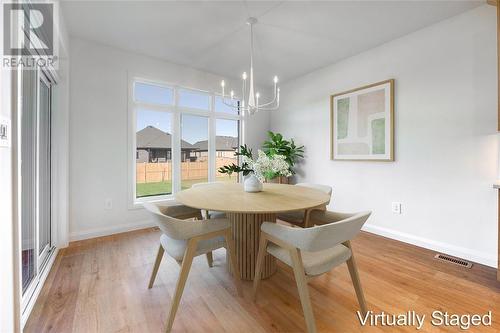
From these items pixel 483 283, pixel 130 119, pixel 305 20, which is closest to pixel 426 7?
pixel 305 20

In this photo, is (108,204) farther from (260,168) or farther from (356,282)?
(356,282)

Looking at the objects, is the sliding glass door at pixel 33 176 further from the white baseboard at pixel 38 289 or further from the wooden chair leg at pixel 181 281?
the wooden chair leg at pixel 181 281

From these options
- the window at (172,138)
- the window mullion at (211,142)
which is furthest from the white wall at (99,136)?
the window mullion at (211,142)

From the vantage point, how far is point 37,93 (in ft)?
6.39

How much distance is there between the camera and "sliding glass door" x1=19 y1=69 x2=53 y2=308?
64.4 inches

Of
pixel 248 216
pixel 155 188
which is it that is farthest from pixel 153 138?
pixel 248 216

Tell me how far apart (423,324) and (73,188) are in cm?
365

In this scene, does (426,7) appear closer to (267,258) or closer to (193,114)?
(267,258)

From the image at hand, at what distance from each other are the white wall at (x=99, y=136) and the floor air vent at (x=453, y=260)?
12.1 ft

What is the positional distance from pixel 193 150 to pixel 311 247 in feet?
9.89

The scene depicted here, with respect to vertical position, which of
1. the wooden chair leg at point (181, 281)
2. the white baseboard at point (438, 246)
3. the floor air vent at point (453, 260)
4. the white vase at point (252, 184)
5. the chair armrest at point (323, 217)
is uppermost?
the white vase at point (252, 184)

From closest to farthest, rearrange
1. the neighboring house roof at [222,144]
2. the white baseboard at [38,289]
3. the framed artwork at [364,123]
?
the white baseboard at [38,289], the framed artwork at [364,123], the neighboring house roof at [222,144]

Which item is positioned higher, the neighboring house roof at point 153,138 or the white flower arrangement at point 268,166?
the neighboring house roof at point 153,138

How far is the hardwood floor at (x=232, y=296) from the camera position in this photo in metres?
1.43
